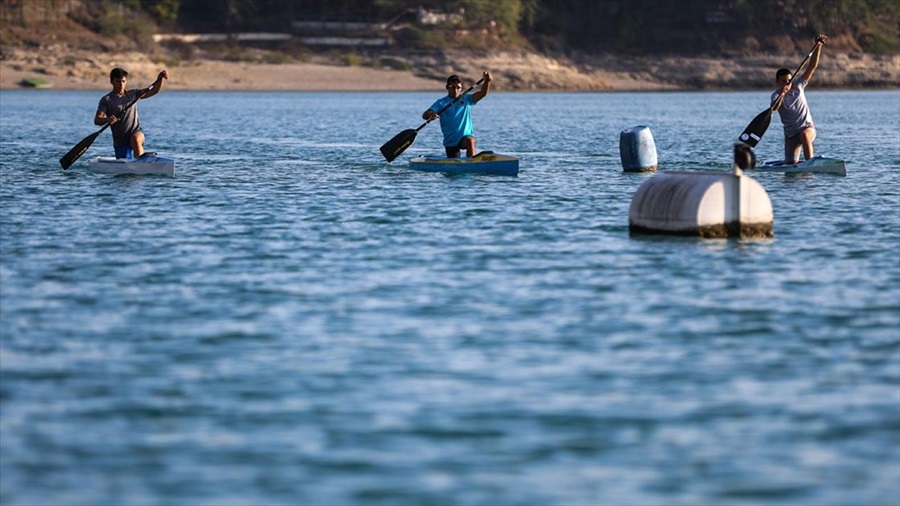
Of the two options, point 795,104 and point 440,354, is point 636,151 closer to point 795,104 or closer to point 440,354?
point 795,104

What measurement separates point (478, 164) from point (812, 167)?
565cm

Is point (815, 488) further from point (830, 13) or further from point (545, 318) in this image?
point (830, 13)

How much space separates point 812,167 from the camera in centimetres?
2762

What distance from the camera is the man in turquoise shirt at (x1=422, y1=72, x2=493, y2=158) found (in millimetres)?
27266

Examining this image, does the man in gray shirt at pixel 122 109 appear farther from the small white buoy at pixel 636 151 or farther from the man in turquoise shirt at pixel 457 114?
the small white buoy at pixel 636 151

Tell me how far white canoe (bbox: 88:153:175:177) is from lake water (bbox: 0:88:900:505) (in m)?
3.34

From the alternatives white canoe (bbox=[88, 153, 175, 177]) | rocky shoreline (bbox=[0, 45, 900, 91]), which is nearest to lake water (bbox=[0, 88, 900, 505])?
white canoe (bbox=[88, 153, 175, 177])

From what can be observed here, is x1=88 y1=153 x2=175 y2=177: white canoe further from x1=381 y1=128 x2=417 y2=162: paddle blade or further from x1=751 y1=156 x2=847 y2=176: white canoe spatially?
x1=751 y1=156 x2=847 y2=176: white canoe

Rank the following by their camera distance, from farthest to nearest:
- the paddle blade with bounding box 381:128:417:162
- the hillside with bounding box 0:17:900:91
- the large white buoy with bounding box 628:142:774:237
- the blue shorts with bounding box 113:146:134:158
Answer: the hillside with bounding box 0:17:900:91 → the paddle blade with bounding box 381:128:417:162 → the blue shorts with bounding box 113:146:134:158 → the large white buoy with bounding box 628:142:774:237

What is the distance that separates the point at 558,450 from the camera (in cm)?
904

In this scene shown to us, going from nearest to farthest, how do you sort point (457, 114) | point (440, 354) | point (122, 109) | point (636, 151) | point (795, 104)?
point (440, 354)
point (795, 104)
point (122, 109)
point (457, 114)
point (636, 151)

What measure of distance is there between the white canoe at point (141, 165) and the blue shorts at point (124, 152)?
5.4 inches

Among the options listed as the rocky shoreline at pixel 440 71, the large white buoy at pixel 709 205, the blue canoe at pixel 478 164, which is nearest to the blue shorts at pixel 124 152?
the blue canoe at pixel 478 164

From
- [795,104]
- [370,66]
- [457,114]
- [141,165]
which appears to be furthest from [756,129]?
[370,66]
